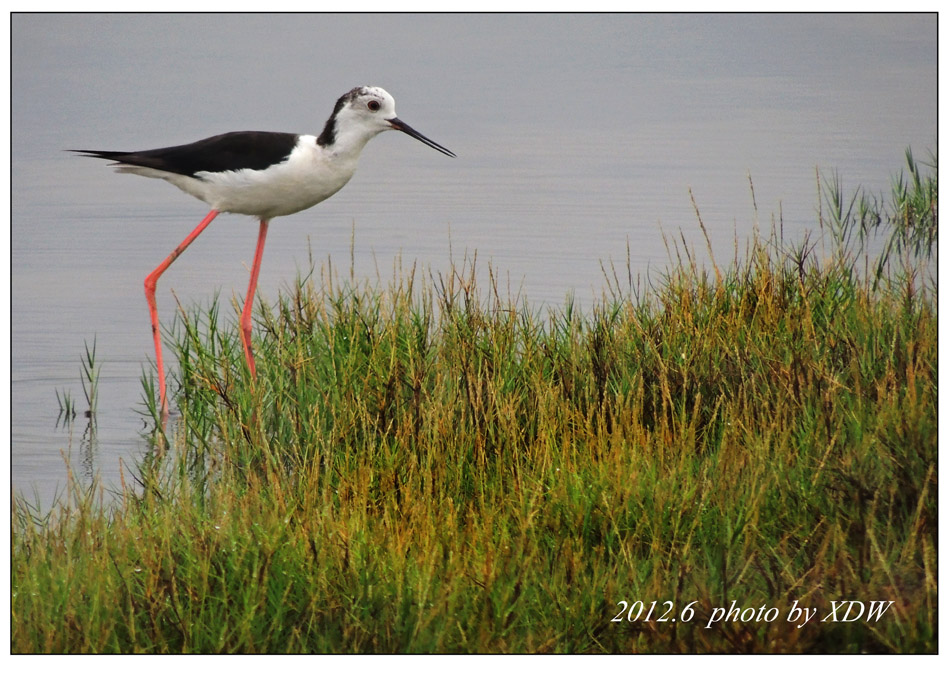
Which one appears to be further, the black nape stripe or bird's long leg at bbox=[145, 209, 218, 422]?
bird's long leg at bbox=[145, 209, 218, 422]

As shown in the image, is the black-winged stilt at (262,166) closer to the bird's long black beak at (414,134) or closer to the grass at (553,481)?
the bird's long black beak at (414,134)

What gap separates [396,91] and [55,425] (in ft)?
4.98

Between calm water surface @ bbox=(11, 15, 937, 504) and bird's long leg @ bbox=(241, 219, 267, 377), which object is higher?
calm water surface @ bbox=(11, 15, 937, 504)

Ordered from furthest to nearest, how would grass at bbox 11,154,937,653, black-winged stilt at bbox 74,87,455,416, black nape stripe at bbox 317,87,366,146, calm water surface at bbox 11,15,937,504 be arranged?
black-winged stilt at bbox 74,87,455,416, black nape stripe at bbox 317,87,366,146, calm water surface at bbox 11,15,937,504, grass at bbox 11,154,937,653

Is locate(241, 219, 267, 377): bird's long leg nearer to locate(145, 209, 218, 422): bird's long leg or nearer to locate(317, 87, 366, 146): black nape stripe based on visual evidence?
Answer: locate(145, 209, 218, 422): bird's long leg

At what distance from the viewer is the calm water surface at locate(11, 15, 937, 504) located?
3430 millimetres

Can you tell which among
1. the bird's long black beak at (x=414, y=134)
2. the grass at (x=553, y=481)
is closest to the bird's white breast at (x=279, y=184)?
the bird's long black beak at (x=414, y=134)

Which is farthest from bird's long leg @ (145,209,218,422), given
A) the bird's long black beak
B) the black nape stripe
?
the bird's long black beak

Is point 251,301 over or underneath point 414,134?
underneath

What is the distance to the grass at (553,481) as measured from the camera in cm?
281

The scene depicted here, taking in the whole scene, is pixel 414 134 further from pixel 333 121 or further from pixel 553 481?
pixel 553 481

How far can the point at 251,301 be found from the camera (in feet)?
13.3

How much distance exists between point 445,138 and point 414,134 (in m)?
0.13

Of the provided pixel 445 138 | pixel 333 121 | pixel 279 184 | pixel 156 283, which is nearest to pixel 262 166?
pixel 279 184
